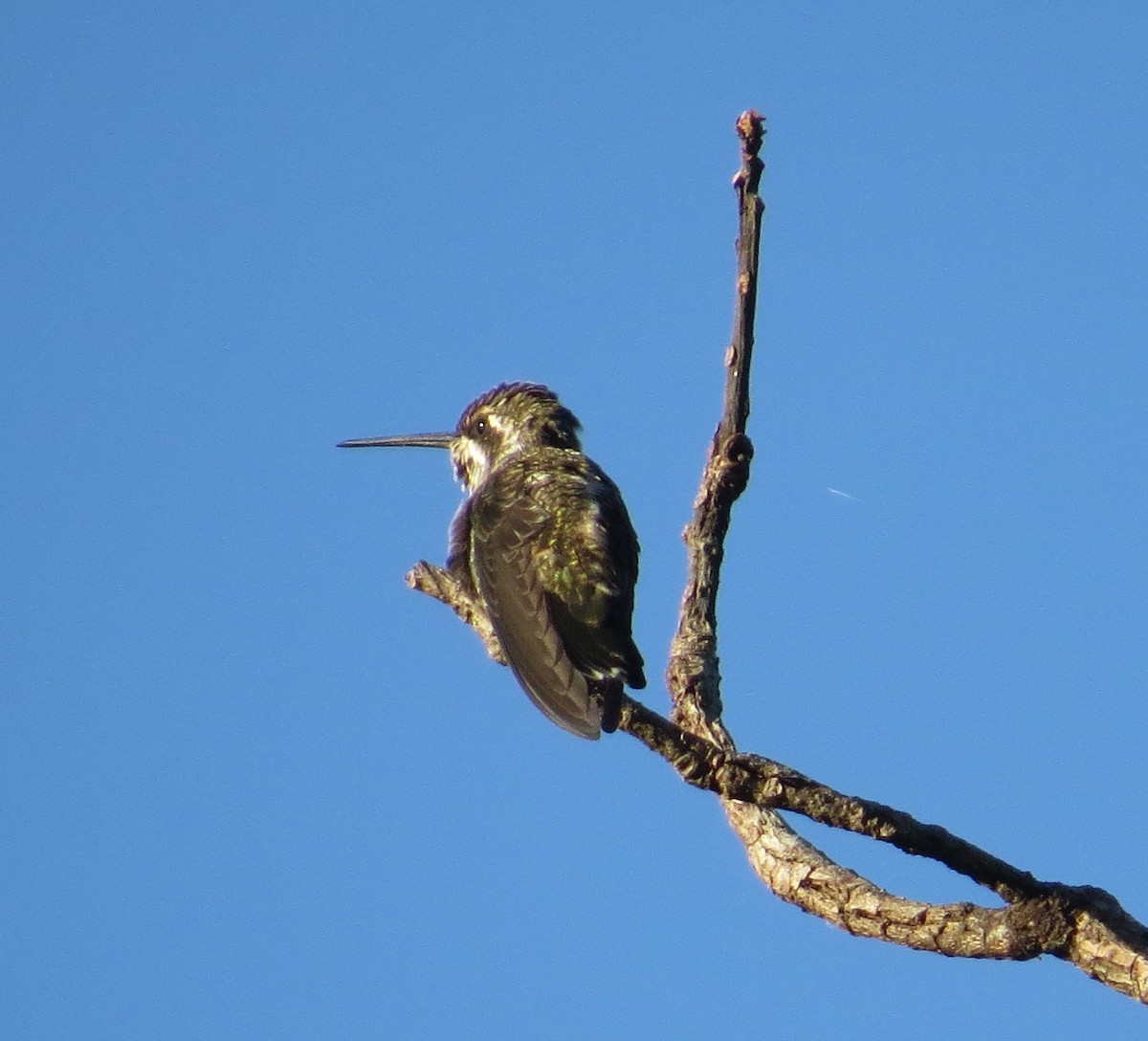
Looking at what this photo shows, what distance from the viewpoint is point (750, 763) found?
320 centimetres

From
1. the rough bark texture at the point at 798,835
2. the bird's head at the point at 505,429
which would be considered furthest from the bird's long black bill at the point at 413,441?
the rough bark texture at the point at 798,835

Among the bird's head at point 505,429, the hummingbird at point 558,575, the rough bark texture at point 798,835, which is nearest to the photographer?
the rough bark texture at point 798,835

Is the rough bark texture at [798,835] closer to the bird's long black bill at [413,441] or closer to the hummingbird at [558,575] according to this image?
the hummingbird at [558,575]

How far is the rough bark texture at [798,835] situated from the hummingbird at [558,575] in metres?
0.36

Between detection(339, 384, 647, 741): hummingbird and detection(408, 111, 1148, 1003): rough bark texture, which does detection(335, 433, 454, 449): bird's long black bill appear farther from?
detection(408, 111, 1148, 1003): rough bark texture

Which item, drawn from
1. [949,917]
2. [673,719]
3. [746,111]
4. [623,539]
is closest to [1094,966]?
[949,917]

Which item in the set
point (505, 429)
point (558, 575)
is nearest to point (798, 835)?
point (558, 575)

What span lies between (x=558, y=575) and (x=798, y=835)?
162 centimetres

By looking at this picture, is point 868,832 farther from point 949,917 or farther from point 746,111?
point 746,111

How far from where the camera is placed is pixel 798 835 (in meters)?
3.67

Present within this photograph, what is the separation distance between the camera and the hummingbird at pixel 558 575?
4.43m

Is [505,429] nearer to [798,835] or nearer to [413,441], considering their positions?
[413,441]

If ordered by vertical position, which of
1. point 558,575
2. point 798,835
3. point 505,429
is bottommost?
point 798,835

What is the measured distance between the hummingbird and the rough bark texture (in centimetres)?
36
